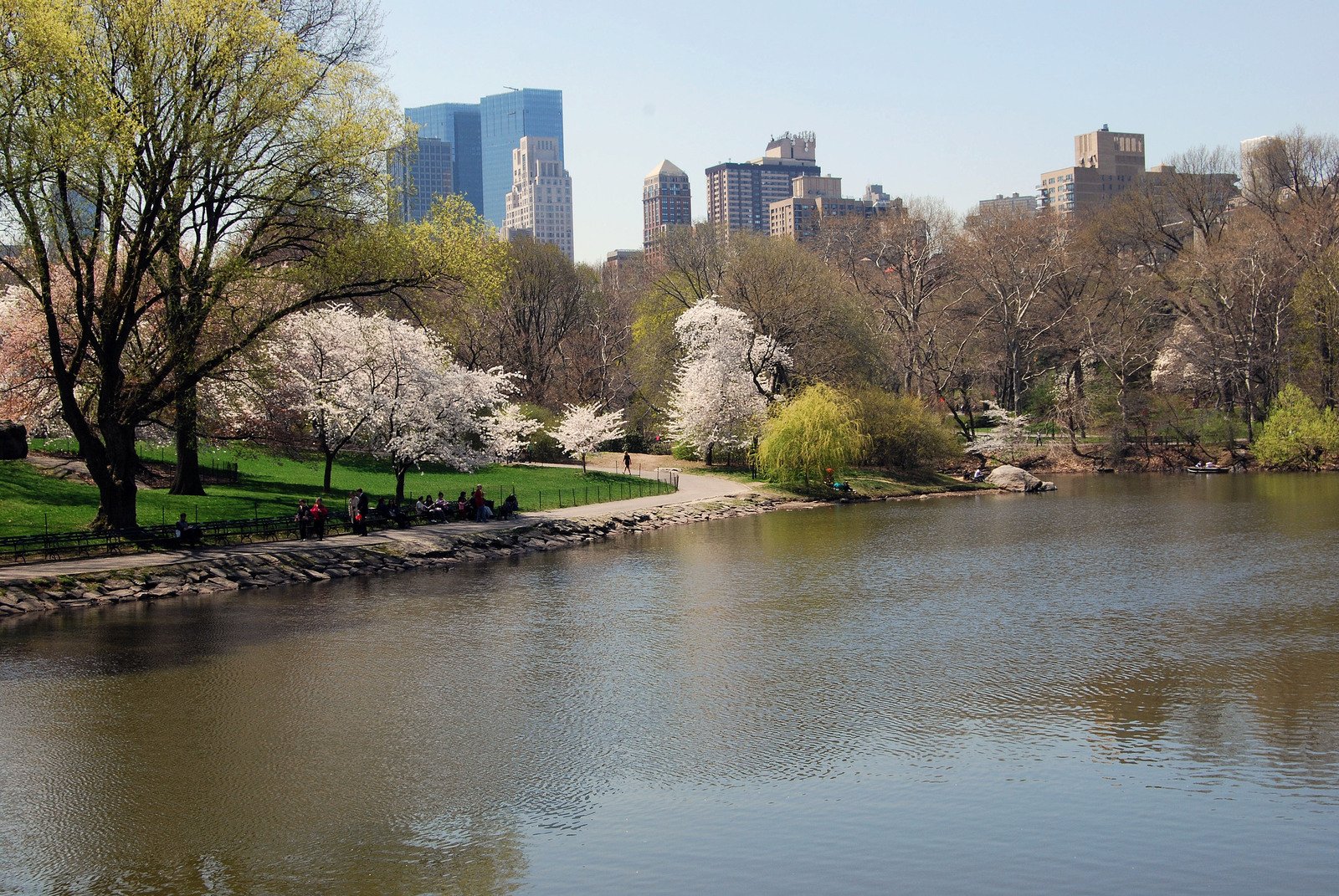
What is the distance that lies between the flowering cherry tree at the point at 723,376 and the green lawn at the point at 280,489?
7.37m

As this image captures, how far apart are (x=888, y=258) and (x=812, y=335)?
48.6ft

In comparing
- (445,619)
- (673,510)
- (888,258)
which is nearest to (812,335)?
(888,258)

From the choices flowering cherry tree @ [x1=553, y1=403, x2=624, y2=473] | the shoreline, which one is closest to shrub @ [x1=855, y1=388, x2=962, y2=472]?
flowering cherry tree @ [x1=553, y1=403, x2=624, y2=473]

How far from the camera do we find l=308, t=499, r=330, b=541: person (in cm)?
3603

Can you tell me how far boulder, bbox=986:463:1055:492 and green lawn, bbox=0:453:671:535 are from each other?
1976cm

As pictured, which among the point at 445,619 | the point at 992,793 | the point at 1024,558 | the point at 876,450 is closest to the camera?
the point at 992,793

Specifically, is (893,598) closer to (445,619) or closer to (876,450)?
(445,619)

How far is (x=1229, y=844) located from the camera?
12.7m

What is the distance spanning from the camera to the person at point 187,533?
3312 cm

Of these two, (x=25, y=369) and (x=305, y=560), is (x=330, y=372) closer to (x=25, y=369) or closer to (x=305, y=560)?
(x=25, y=369)

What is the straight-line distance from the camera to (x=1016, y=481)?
62.8 metres

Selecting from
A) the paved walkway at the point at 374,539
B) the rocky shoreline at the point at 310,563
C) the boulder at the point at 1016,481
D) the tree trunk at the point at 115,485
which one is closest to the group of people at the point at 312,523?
the paved walkway at the point at 374,539

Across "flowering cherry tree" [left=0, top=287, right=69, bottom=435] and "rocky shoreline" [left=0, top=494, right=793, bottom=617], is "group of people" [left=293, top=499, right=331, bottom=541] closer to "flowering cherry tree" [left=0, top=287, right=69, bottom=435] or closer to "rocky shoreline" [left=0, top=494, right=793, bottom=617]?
"rocky shoreline" [left=0, top=494, right=793, bottom=617]

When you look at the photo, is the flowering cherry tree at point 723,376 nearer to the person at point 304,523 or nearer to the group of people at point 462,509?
the group of people at point 462,509
